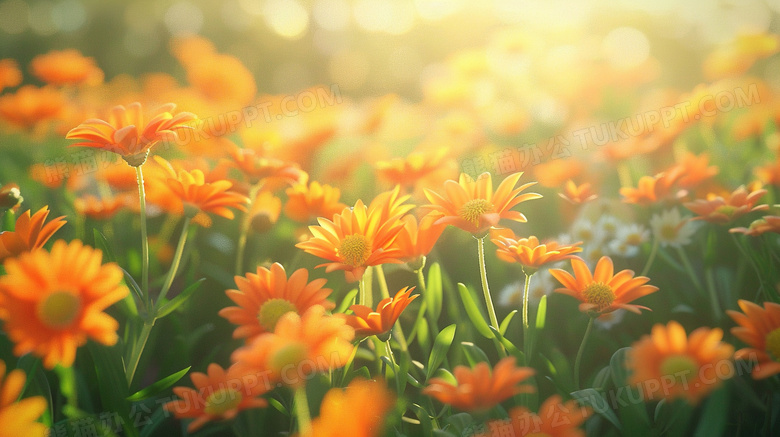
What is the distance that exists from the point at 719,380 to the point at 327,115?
1.50 m

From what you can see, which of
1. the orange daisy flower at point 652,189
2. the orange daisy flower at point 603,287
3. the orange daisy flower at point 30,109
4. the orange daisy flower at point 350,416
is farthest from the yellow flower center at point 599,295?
the orange daisy flower at point 30,109

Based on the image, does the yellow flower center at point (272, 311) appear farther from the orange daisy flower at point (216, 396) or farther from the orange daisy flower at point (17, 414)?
the orange daisy flower at point (17, 414)

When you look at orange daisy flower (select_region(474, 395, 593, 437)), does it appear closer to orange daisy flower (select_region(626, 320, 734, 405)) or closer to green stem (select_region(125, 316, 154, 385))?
orange daisy flower (select_region(626, 320, 734, 405))

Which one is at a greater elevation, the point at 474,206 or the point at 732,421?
the point at 474,206

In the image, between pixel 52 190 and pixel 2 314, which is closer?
pixel 2 314

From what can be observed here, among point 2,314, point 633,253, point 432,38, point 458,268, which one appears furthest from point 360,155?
point 432,38

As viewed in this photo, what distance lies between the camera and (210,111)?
2066mm

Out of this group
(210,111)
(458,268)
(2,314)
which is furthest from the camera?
(210,111)

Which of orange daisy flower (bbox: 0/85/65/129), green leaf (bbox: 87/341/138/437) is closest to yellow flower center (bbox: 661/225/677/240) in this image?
green leaf (bbox: 87/341/138/437)

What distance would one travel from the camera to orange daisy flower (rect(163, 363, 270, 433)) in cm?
75

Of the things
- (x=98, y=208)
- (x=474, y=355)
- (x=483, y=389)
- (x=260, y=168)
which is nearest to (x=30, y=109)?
(x=98, y=208)

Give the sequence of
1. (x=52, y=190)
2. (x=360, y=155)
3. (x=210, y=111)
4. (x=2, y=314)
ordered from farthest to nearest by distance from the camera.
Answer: (x=210, y=111)
(x=360, y=155)
(x=52, y=190)
(x=2, y=314)

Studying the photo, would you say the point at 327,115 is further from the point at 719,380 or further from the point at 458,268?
the point at 719,380

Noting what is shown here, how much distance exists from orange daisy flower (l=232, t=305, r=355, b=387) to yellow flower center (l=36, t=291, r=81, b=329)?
22 centimetres
